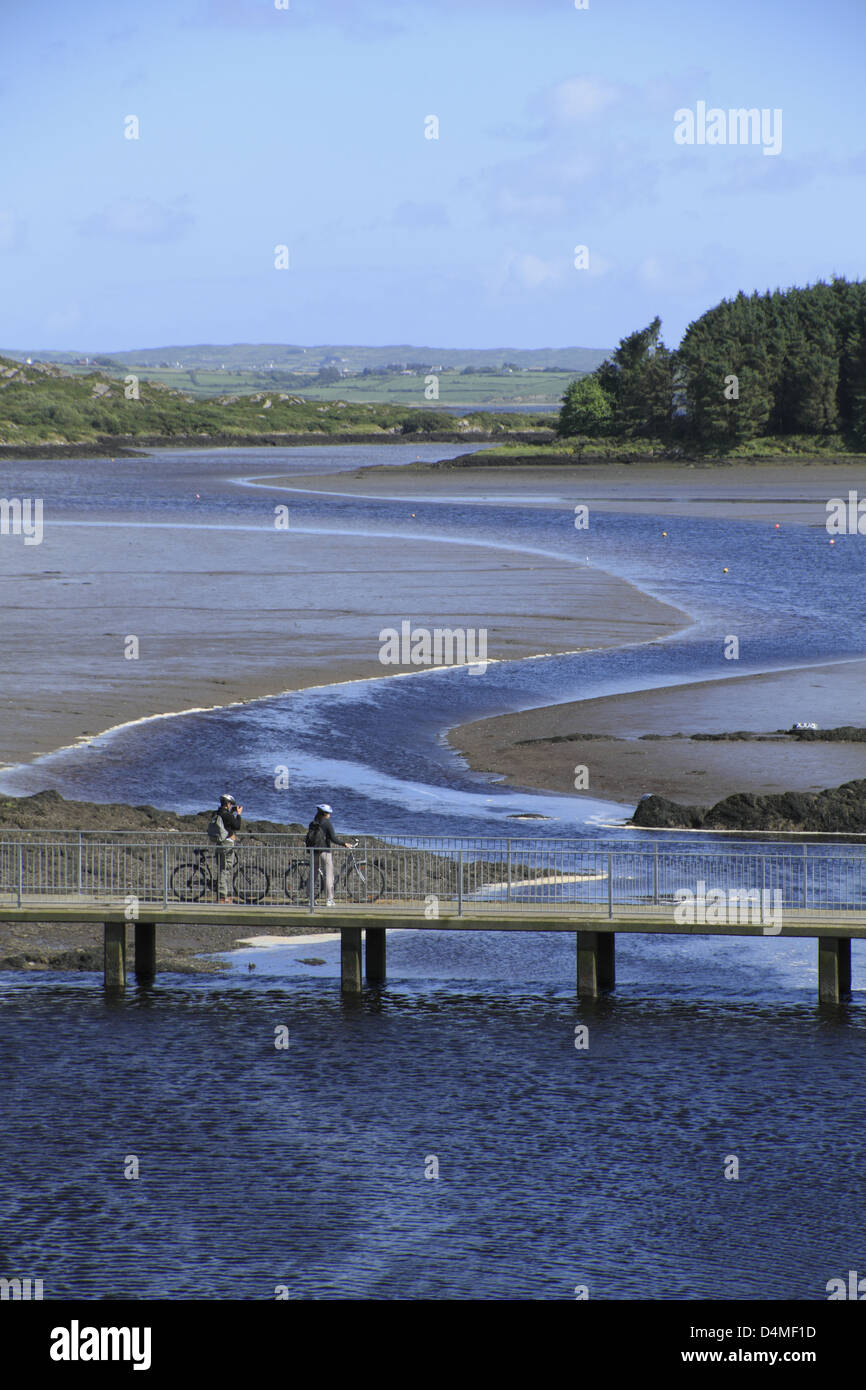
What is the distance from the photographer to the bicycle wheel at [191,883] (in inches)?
1351

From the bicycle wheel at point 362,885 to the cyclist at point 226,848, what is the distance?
7.65 ft

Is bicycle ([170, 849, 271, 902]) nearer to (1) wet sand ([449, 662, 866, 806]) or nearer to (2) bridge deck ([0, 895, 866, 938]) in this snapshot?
(2) bridge deck ([0, 895, 866, 938])

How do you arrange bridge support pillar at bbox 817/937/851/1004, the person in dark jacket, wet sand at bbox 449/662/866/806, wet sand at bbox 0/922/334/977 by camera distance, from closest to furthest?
bridge support pillar at bbox 817/937/851/1004
the person in dark jacket
wet sand at bbox 0/922/334/977
wet sand at bbox 449/662/866/806

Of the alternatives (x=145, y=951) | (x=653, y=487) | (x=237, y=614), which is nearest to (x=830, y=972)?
(x=145, y=951)

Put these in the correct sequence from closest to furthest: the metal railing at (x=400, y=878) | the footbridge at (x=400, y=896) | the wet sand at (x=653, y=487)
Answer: the footbridge at (x=400, y=896), the metal railing at (x=400, y=878), the wet sand at (x=653, y=487)

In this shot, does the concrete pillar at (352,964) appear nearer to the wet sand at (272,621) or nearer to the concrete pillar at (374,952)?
the concrete pillar at (374,952)

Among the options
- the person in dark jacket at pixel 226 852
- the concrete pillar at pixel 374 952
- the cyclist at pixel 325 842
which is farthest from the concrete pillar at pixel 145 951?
the concrete pillar at pixel 374 952

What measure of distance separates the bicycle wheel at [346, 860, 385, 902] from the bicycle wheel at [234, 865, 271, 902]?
1.63 meters

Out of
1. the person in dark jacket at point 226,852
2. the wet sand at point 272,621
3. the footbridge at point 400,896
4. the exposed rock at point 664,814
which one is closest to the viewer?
the footbridge at point 400,896

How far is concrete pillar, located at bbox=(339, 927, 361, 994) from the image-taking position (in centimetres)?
3309

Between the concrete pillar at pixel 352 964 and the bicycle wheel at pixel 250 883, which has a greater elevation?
the bicycle wheel at pixel 250 883

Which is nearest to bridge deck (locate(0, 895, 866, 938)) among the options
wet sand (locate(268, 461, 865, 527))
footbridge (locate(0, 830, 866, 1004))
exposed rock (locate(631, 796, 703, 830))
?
footbridge (locate(0, 830, 866, 1004))

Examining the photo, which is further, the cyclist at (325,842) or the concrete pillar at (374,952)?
the concrete pillar at (374,952)
